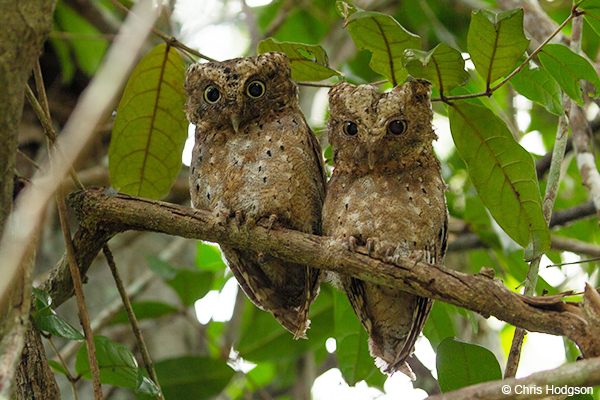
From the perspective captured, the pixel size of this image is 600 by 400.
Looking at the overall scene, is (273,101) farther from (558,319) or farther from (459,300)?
(558,319)

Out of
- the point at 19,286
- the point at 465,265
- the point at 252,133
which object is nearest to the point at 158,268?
the point at 252,133

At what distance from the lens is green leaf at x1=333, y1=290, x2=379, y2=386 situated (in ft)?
8.48

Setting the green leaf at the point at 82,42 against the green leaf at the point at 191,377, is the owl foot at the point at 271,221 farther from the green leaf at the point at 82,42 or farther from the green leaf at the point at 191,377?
the green leaf at the point at 82,42

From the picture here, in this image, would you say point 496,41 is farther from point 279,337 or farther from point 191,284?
point 279,337

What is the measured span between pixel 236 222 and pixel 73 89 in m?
3.21

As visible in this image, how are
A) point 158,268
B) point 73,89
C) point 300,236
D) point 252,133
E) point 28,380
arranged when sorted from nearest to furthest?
point 28,380, point 300,236, point 252,133, point 158,268, point 73,89

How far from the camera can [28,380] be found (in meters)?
1.73

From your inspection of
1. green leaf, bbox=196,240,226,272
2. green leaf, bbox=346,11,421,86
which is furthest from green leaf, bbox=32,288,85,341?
green leaf, bbox=196,240,226,272

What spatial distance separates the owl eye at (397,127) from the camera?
2.01 meters

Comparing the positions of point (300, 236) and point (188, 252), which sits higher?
point (188, 252)

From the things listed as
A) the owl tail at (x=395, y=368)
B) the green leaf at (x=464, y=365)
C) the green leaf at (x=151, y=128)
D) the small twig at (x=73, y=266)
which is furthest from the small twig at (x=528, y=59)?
the small twig at (x=73, y=266)

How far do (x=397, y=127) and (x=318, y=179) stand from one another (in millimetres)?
460

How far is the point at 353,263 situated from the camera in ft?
5.79

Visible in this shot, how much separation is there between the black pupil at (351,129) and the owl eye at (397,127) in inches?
5.0
